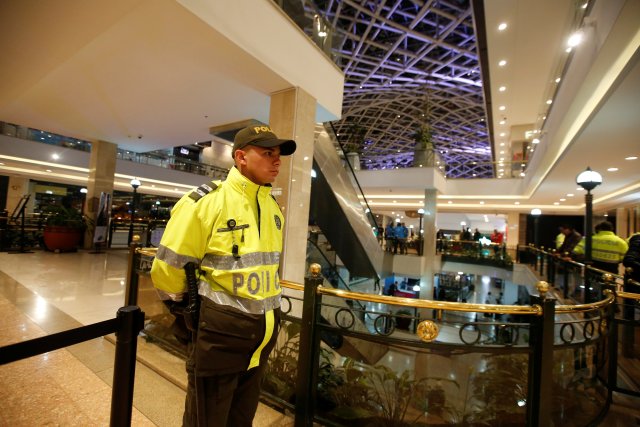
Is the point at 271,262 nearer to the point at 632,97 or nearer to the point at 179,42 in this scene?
the point at 179,42

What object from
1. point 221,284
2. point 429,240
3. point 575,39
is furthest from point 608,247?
point 429,240

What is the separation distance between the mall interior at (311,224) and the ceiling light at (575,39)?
126mm

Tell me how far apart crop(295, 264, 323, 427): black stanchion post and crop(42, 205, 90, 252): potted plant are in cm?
918

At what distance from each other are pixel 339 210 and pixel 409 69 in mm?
13701

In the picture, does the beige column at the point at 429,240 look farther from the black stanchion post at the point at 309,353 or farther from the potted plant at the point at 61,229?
the potted plant at the point at 61,229

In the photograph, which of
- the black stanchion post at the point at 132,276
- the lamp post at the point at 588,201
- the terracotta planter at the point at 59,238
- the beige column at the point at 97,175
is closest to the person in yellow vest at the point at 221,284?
the black stanchion post at the point at 132,276

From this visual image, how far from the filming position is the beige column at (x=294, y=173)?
427cm

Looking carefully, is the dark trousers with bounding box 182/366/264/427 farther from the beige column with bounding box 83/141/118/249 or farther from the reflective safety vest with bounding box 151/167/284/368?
the beige column with bounding box 83/141/118/249

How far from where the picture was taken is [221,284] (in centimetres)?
129

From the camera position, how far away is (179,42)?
3.55m

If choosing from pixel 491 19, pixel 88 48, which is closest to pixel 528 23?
pixel 491 19

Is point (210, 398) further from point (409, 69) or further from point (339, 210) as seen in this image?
point (409, 69)

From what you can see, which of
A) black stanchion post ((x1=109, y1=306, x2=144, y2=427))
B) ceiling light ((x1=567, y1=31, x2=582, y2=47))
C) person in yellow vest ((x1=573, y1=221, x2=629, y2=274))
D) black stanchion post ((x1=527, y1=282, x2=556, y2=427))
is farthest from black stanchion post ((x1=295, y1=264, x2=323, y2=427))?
ceiling light ((x1=567, y1=31, x2=582, y2=47))

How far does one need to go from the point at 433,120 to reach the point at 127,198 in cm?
2590
